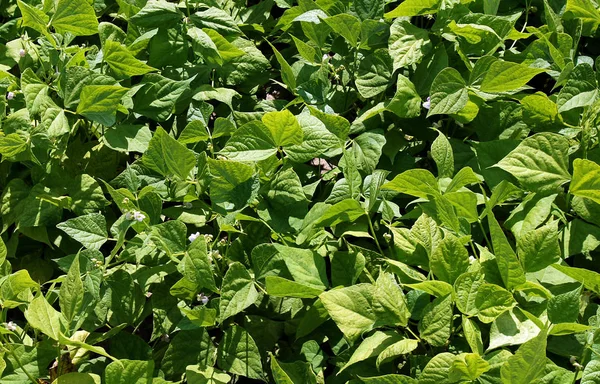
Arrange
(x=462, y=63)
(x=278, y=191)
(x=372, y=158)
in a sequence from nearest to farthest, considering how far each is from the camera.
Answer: (x=278, y=191) → (x=372, y=158) → (x=462, y=63)

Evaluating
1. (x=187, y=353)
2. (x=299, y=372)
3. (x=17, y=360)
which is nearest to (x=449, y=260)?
(x=299, y=372)

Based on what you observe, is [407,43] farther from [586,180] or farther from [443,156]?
[586,180]

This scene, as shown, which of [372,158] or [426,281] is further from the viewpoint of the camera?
[372,158]

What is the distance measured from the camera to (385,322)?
4.95 ft

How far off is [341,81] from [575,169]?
81 cm

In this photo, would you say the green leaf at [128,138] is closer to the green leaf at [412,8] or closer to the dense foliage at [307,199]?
the dense foliage at [307,199]

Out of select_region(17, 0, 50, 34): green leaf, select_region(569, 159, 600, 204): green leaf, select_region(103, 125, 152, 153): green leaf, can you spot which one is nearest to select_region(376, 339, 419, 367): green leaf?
select_region(569, 159, 600, 204): green leaf

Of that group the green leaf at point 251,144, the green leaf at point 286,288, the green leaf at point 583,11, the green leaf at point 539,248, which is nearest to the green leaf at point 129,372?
the green leaf at point 286,288

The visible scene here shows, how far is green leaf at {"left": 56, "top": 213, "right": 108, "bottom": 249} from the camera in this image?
6.04 ft

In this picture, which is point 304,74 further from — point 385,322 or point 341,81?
point 385,322

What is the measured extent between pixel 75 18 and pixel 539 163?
136 cm

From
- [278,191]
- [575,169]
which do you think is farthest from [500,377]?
[278,191]

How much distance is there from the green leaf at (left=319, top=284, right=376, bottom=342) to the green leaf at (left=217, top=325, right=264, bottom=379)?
27 cm

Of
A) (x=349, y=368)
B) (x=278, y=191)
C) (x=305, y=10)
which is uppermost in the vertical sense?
(x=305, y=10)
